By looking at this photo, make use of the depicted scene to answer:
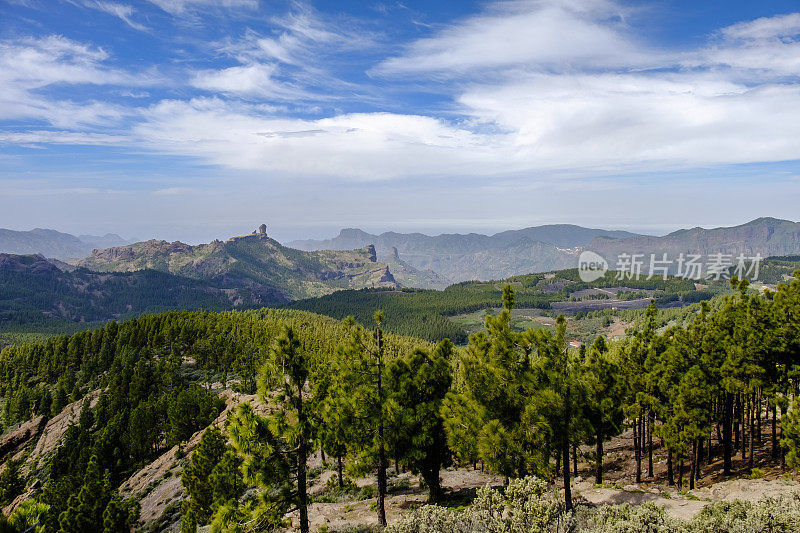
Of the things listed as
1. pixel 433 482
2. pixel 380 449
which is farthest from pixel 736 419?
pixel 380 449

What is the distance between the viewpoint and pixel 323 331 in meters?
158

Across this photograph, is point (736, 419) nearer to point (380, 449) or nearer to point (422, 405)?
point (422, 405)

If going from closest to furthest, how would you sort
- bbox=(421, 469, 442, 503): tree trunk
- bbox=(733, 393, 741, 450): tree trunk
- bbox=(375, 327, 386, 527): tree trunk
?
1. bbox=(375, 327, 386, 527): tree trunk
2. bbox=(421, 469, 442, 503): tree trunk
3. bbox=(733, 393, 741, 450): tree trunk

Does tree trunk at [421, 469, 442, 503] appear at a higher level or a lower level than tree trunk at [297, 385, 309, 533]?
lower

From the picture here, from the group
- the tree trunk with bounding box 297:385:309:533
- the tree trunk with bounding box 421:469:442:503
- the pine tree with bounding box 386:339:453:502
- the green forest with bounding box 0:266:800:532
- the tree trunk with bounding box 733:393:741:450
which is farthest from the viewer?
the tree trunk with bounding box 733:393:741:450

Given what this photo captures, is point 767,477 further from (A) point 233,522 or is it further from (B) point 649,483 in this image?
(A) point 233,522

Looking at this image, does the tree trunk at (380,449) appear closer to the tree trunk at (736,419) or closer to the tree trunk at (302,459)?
the tree trunk at (302,459)

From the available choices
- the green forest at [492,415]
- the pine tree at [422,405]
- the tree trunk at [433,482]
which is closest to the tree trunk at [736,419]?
the green forest at [492,415]

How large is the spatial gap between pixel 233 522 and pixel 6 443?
4691 inches

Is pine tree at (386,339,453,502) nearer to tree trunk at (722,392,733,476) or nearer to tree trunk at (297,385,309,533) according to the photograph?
tree trunk at (297,385,309,533)

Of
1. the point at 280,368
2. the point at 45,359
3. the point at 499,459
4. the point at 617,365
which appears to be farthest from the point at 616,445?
the point at 45,359

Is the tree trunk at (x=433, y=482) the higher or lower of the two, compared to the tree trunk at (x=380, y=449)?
lower

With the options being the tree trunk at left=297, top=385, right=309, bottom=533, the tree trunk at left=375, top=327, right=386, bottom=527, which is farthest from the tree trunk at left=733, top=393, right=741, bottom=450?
the tree trunk at left=297, top=385, right=309, bottom=533

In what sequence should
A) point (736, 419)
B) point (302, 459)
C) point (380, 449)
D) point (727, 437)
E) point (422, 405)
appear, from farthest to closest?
point (736, 419) < point (727, 437) < point (422, 405) < point (380, 449) < point (302, 459)
